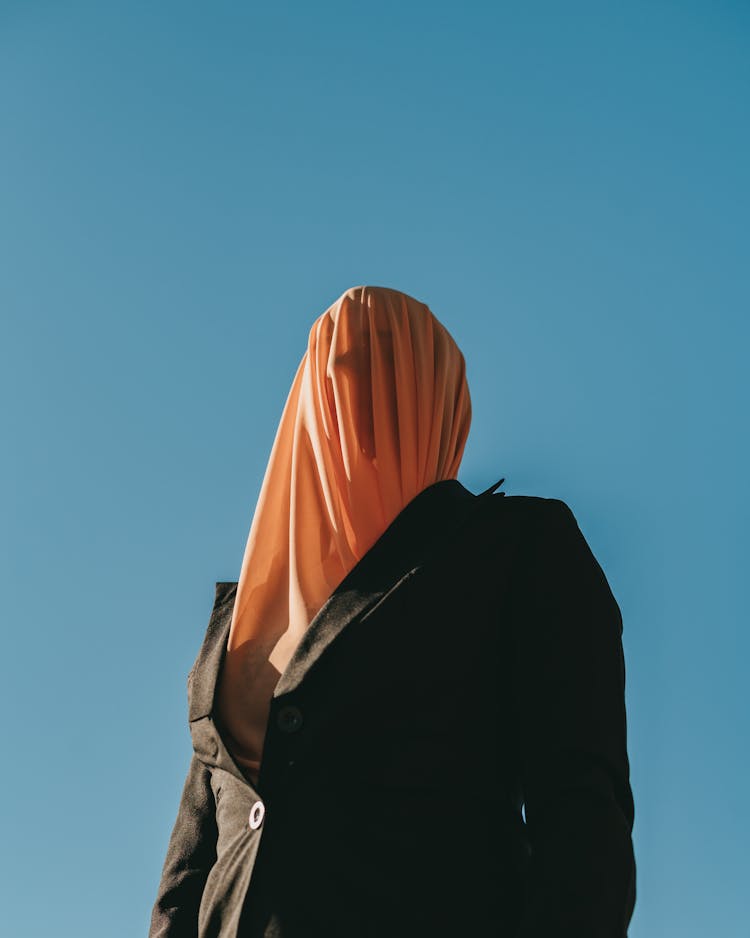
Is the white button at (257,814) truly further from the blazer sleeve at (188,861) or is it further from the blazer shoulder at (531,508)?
the blazer shoulder at (531,508)

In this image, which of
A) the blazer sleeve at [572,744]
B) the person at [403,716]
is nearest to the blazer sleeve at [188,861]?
the person at [403,716]

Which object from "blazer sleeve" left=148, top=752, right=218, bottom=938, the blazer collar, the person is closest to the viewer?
the person

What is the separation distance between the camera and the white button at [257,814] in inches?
89.4

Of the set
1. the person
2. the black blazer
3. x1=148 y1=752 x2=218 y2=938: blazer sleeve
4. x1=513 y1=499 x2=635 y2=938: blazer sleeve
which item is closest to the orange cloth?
the person

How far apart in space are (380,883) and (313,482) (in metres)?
1.09

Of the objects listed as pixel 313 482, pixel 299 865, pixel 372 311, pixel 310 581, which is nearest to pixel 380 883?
pixel 299 865

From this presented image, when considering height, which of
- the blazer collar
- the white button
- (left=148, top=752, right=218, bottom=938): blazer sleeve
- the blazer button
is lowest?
(left=148, top=752, right=218, bottom=938): blazer sleeve

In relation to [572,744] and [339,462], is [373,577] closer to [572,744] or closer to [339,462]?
[339,462]

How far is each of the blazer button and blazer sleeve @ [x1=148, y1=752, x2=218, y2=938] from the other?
599mm

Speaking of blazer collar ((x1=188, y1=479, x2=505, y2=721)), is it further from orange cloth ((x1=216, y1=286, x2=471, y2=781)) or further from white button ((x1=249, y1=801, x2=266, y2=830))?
white button ((x1=249, y1=801, x2=266, y2=830))

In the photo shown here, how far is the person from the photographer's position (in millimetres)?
2115

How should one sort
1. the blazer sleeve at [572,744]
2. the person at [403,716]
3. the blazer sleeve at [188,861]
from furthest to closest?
the blazer sleeve at [188,861]
the person at [403,716]
the blazer sleeve at [572,744]

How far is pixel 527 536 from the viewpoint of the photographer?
8.20 feet

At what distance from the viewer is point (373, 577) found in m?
2.52
